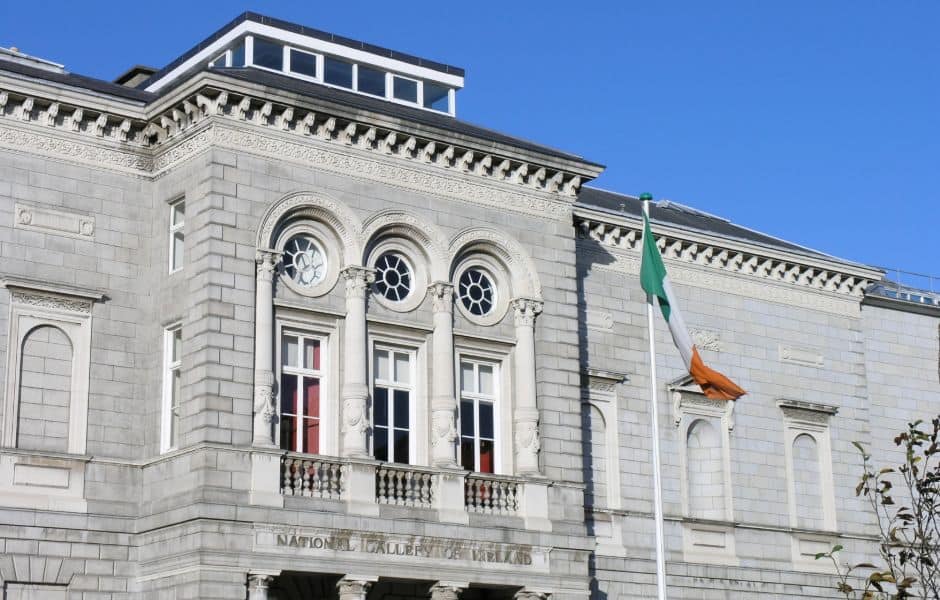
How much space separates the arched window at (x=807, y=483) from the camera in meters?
38.0

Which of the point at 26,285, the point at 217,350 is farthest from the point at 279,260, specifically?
the point at 26,285

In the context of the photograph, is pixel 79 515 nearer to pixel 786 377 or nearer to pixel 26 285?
pixel 26 285

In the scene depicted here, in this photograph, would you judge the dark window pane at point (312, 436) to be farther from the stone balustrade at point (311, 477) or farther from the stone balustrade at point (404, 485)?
the stone balustrade at point (404, 485)

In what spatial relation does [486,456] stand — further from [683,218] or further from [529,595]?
[683,218]

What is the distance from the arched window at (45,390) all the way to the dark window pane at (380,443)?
577cm

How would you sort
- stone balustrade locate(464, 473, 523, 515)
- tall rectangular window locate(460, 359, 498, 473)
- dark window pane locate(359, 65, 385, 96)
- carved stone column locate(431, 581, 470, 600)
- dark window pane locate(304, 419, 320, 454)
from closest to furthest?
dark window pane locate(304, 419, 320, 454), carved stone column locate(431, 581, 470, 600), stone balustrade locate(464, 473, 523, 515), tall rectangular window locate(460, 359, 498, 473), dark window pane locate(359, 65, 385, 96)

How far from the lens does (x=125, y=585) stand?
28250mm

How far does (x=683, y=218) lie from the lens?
138ft

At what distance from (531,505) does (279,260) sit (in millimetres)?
7081

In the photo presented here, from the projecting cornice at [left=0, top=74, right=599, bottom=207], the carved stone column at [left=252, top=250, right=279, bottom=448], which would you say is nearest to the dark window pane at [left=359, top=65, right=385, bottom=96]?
the projecting cornice at [left=0, top=74, right=599, bottom=207]

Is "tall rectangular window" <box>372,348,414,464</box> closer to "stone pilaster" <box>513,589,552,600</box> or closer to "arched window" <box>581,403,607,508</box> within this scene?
"stone pilaster" <box>513,589,552,600</box>

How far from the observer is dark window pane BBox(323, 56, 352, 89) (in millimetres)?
35625

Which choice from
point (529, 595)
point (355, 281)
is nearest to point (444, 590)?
point (529, 595)

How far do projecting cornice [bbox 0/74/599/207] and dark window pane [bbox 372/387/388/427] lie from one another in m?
4.76
